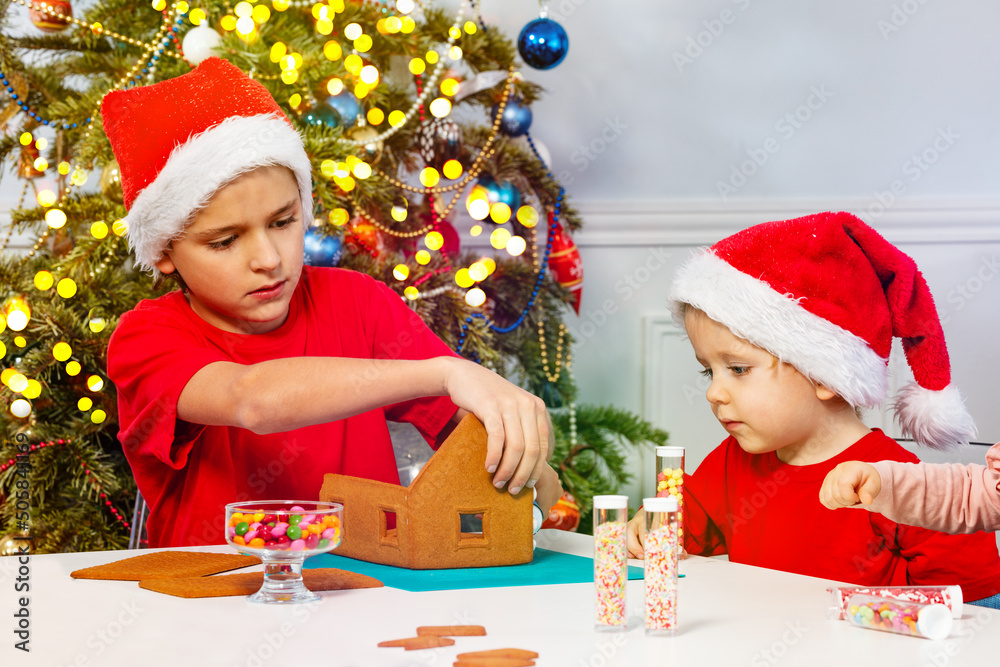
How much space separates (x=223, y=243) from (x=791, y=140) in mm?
1704

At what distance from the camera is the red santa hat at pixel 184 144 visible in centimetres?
112

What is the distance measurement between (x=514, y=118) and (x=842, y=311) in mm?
954

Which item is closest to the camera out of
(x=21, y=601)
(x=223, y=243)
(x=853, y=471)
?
(x=21, y=601)

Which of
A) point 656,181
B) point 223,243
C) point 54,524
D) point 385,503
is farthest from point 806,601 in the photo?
point 656,181

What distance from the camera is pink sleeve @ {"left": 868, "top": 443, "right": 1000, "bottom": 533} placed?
0.94 meters

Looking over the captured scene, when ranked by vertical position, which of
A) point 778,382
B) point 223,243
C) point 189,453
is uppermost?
point 223,243

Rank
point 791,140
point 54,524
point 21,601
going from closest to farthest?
point 21,601 < point 54,524 < point 791,140

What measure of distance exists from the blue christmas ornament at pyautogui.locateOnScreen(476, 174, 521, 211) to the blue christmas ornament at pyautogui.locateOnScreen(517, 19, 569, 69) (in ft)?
0.86

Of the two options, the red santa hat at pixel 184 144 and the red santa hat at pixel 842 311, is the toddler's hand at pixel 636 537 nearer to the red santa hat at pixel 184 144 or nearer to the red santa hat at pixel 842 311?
the red santa hat at pixel 842 311

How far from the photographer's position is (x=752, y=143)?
236 cm

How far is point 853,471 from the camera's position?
0.89 m

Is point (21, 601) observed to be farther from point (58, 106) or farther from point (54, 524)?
point (58, 106)
